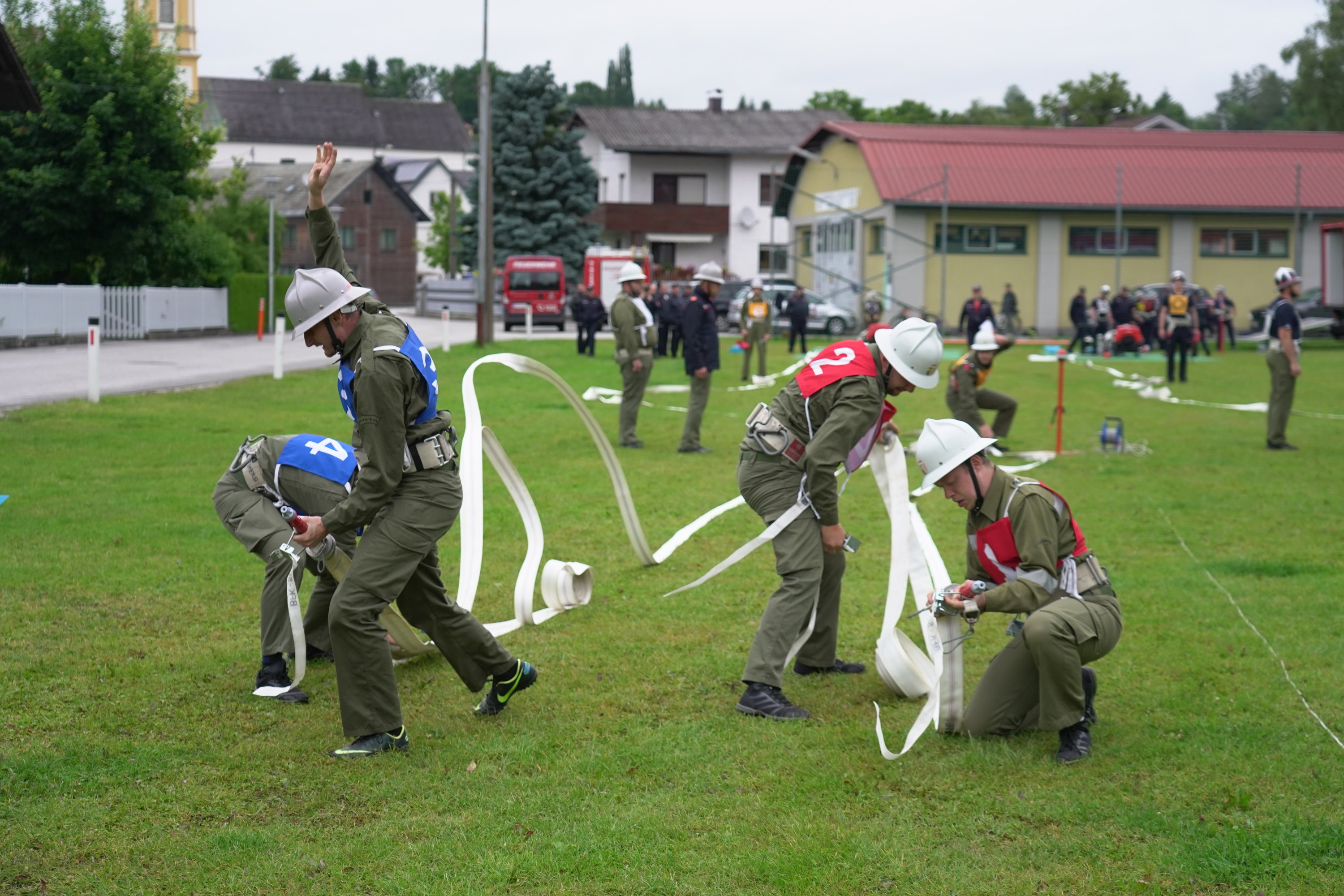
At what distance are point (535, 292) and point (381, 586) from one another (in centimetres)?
4211

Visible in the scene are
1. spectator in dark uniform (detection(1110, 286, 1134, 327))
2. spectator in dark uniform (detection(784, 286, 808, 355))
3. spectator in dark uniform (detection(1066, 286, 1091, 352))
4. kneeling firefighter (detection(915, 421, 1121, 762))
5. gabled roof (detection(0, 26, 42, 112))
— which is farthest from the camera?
spectator in dark uniform (detection(1110, 286, 1134, 327))

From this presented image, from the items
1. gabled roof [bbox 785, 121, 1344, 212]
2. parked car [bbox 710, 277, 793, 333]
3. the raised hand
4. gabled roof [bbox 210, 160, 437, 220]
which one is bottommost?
the raised hand

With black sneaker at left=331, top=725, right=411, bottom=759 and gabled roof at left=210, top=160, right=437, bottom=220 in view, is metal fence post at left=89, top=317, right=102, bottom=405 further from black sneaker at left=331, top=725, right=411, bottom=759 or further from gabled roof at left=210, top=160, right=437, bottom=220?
gabled roof at left=210, top=160, right=437, bottom=220

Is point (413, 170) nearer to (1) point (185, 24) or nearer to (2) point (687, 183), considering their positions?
(1) point (185, 24)

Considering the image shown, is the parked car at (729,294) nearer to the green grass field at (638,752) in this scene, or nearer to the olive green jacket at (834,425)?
the green grass field at (638,752)

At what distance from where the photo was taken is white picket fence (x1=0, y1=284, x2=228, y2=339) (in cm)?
2898

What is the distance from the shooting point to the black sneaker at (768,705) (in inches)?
230

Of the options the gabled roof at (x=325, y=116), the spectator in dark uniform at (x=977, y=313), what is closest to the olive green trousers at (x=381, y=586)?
the spectator in dark uniform at (x=977, y=313)

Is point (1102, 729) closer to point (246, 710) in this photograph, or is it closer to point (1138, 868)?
point (1138, 868)

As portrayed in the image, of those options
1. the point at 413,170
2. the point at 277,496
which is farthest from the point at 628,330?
the point at 413,170

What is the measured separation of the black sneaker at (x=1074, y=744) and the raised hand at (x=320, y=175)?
3.91 metres

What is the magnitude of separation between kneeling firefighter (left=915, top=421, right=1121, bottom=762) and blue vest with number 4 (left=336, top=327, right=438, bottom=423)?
1986 millimetres

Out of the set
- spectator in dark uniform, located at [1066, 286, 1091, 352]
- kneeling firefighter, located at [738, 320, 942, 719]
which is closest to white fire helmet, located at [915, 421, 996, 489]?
kneeling firefighter, located at [738, 320, 942, 719]

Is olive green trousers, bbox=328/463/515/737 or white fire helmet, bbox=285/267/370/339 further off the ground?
white fire helmet, bbox=285/267/370/339
